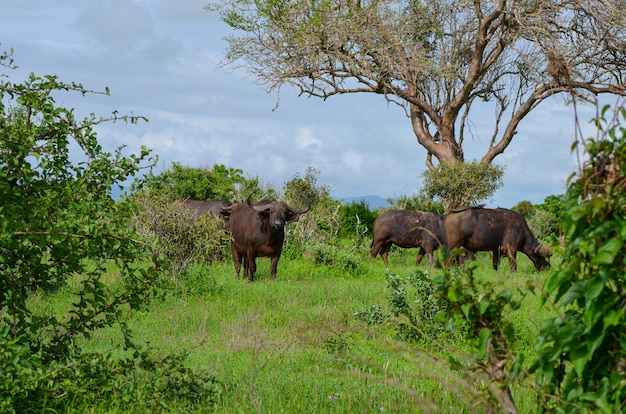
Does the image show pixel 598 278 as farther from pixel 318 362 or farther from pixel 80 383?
pixel 318 362

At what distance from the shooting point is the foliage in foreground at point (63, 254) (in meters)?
5.38

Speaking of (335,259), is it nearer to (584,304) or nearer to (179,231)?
(179,231)

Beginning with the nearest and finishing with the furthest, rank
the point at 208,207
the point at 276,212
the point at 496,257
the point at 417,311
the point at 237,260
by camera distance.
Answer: the point at 417,311
the point at 276,212
the point at 237,260
the point at 496,257
the point at 208,207

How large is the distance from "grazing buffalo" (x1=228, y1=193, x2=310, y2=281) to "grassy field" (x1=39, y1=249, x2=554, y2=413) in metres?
0.38

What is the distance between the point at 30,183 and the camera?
5816mm

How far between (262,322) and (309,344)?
1.50 metres

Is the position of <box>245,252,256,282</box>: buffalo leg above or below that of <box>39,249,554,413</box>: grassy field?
above

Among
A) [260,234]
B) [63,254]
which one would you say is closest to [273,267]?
[260,234]

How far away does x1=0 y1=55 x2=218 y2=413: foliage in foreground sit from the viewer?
17.7 ft

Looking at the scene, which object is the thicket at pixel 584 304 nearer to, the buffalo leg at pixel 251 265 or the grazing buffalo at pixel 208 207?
the buffalo leg at pixel 251 265

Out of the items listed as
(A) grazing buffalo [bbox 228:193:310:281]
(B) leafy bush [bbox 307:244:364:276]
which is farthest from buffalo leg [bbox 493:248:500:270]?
(A) grazing buffalo [bbox 228:193:310:281]

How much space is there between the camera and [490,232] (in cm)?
1783

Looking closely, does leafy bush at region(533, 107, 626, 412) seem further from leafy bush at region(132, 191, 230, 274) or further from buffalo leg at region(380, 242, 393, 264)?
buffalo leg at region(380, 242, 393, 264)

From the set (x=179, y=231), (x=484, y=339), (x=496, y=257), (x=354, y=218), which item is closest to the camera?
(x=484, y=339)
